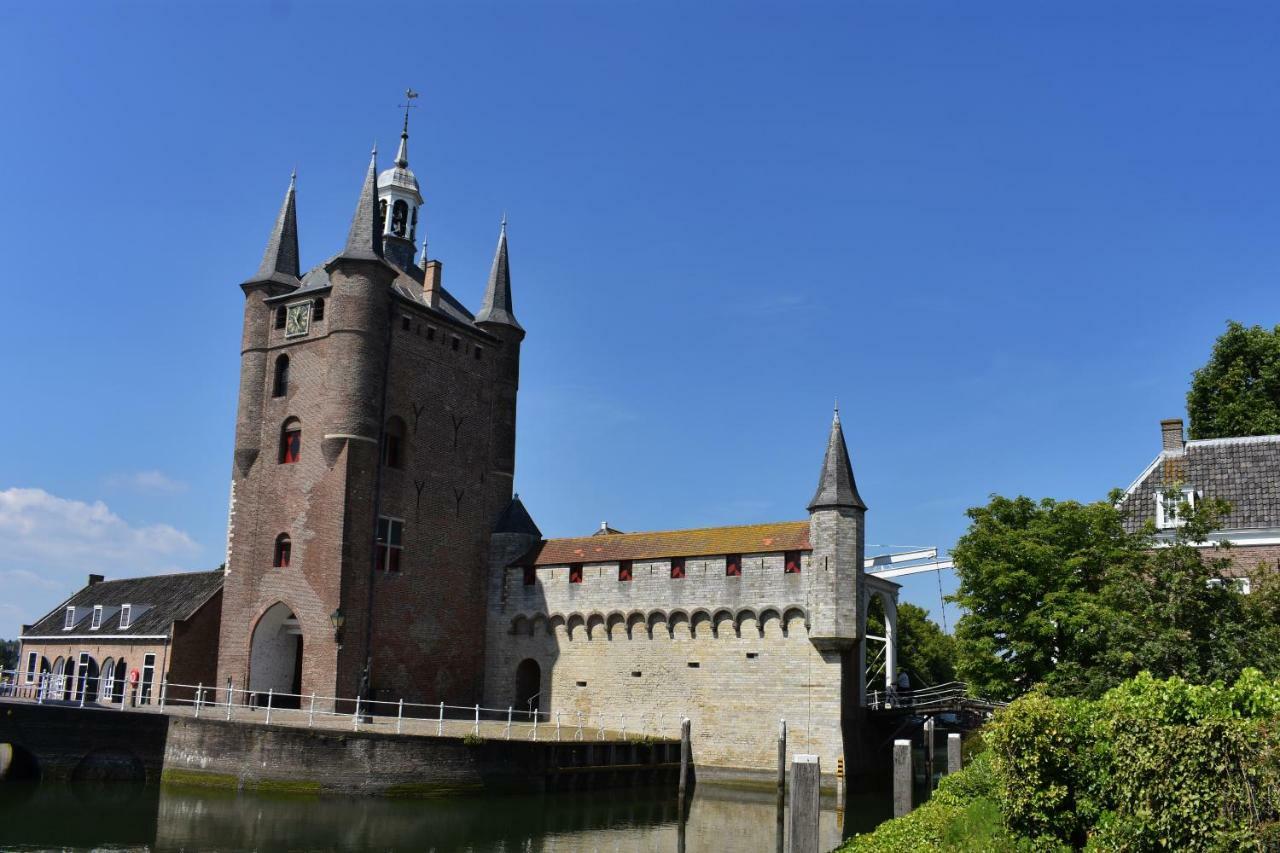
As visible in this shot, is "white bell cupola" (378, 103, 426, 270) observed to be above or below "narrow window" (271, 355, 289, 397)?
above

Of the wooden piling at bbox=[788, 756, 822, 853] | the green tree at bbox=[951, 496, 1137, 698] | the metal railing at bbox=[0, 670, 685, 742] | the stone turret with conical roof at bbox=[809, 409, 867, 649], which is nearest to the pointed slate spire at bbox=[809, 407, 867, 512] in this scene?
the stone turret with conical roof at bbox=[809, 409, 867, 649]

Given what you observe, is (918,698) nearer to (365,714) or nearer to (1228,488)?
(1228,488)

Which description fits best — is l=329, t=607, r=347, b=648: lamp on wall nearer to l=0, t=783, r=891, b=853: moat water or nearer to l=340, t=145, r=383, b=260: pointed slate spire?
l=0, t=783, r=891, b=853: moat water

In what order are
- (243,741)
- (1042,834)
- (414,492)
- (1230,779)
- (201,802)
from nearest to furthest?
(1230,779)
(1042,834)
(201,802)
(243,741)
(414,492)

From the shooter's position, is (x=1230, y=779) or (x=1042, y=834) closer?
(x=1230, y=779)

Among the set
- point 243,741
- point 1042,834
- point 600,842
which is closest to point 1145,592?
point 1042,834

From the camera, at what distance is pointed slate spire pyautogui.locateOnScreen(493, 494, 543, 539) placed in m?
38.7

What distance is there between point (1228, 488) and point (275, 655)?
2857cm

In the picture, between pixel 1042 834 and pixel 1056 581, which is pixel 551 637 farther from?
pixel 1042 834

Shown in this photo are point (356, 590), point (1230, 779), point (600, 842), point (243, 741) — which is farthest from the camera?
point (356, 590)

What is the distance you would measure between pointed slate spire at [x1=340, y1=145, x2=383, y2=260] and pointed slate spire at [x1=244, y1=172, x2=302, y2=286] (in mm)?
3899

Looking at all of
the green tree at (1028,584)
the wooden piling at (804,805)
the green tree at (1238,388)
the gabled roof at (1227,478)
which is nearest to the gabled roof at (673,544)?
the green tree at (1028,584)

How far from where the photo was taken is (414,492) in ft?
117

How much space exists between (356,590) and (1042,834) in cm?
2567
